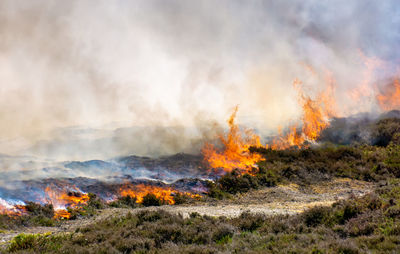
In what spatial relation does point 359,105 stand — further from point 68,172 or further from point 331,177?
point 68,172

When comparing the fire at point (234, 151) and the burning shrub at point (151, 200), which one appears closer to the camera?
the burning shrub at point (151, 200)

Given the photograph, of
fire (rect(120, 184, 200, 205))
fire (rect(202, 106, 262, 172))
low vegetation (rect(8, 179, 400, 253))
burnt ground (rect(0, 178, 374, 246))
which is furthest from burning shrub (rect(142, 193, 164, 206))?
fire (rect(202, 106, 262, 172))

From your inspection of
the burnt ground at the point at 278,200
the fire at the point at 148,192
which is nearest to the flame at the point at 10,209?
the burnt ground at the point at 278,200

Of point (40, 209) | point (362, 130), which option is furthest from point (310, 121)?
point (40, 209)

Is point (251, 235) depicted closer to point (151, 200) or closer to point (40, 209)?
point (151, 200)

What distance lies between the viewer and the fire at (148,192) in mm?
19344

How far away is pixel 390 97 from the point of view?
50.9m

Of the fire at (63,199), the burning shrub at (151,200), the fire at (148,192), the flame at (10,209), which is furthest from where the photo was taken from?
the fire at (148,192)

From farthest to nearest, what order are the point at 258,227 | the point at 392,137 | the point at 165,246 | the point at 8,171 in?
the point at 392,137 → the point at 8,171 → the point at 258,227 → the point at 165,246

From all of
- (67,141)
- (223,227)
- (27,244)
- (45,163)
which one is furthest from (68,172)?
(223,227)

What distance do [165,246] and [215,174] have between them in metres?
16.4

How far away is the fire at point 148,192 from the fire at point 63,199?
8.61 feet

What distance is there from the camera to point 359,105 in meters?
49.6

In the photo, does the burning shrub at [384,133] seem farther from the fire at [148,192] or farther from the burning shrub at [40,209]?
the burning shrub at [40,209]
